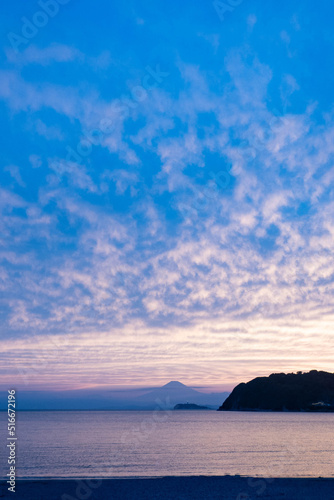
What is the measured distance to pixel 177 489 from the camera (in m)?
26.4

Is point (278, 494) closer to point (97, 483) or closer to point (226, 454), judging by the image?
point (97, 483)

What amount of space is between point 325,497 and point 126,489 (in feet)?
39.1

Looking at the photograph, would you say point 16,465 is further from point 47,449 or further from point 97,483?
point 47,449

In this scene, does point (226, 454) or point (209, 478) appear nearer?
point (209, 478)

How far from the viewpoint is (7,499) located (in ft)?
75.7

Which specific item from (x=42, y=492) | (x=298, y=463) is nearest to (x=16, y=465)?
(x=42, y=492)

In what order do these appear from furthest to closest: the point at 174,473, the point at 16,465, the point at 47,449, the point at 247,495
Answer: the point at 47,449
the point at 16,465
the point at 174,473
the point at 247,495

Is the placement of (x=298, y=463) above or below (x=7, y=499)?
below

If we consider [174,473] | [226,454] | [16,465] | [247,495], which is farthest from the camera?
[226,454]

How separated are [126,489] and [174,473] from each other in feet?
28.3

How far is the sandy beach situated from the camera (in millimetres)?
24469

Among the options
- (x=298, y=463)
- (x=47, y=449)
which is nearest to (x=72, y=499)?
(x=298, y=463)

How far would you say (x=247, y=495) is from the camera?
81.6ft

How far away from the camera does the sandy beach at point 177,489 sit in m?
24.5
